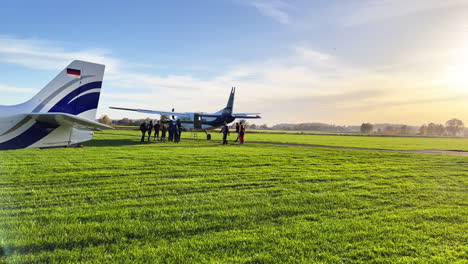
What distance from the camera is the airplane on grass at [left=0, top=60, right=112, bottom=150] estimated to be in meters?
7.30

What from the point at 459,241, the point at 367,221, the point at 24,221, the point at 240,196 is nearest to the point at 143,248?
the point at 24,221

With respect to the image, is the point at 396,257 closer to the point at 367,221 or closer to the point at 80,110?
the point at 367,221

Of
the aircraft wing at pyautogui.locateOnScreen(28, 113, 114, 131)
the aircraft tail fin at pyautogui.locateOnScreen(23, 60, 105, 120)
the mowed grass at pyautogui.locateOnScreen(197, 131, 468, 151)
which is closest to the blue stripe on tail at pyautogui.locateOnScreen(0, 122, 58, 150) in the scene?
the aircraft wing at pyautogui.locateOnScreen(28, 113, 114, 131)

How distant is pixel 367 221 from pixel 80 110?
824cm

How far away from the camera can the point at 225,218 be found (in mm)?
5160

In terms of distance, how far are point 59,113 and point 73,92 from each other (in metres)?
1.85

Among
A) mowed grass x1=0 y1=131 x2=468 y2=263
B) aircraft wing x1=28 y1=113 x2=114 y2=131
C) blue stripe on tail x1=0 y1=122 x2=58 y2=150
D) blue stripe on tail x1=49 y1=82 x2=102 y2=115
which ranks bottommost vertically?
mowed grass x1=0 y1=131 x2=468 y2=263

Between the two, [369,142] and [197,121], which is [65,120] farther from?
[369,142]

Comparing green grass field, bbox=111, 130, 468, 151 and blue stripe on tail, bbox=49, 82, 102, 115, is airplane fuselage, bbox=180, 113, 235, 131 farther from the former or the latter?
blue stripe on tail, bbox=49, 82, 102, 115

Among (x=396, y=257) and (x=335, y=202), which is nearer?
(x=396, y=257)

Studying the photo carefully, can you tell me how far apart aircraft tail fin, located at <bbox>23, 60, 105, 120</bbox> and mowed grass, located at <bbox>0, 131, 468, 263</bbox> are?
197 centimetres

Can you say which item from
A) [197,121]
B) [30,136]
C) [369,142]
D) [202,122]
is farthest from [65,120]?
[369,142]

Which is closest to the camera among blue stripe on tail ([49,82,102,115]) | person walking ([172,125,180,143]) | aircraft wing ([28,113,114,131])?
aircraft wing ([28,113,114,131])

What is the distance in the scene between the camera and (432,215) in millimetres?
5570
